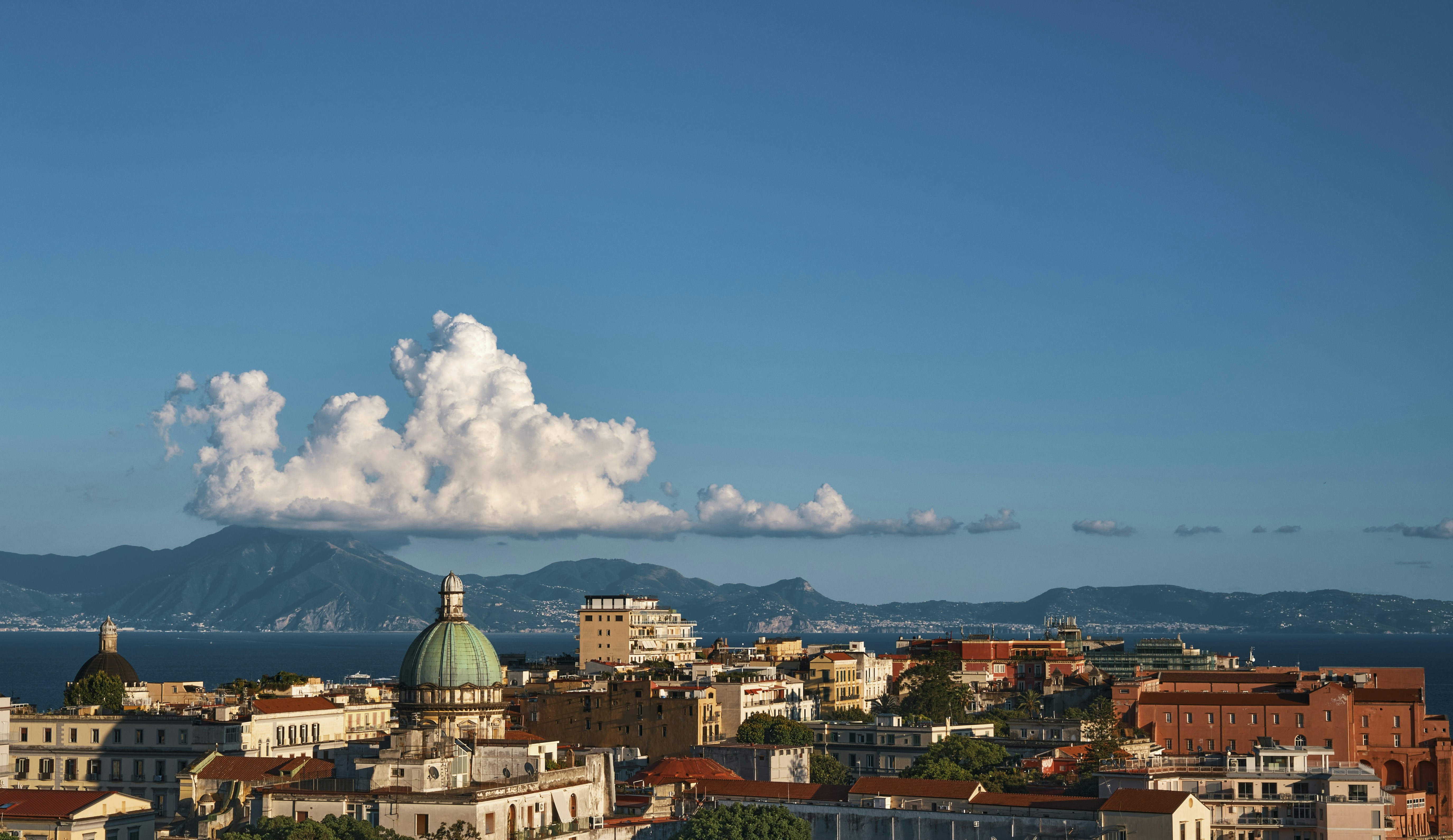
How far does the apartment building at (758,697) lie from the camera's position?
164 meters

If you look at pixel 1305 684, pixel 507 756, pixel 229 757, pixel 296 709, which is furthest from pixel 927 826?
pixel 1305 684

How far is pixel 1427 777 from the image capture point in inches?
5468

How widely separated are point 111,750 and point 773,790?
50.5 m

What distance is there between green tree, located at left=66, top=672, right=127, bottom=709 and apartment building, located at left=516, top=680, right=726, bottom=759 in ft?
115

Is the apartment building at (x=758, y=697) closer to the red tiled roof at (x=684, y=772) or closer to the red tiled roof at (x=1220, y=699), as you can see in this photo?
the red tiled roof at (x=1220, y=699)

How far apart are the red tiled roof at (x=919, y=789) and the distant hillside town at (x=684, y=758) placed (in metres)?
0.24

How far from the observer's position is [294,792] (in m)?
93.7

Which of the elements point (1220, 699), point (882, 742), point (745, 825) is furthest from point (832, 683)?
point (745, 825)

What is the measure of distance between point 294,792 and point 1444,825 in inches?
3653

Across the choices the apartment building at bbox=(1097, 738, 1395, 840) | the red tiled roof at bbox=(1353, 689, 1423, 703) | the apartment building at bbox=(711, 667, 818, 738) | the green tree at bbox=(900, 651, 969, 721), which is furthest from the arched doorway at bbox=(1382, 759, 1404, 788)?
the apartment building at bbox=(711, 667, 818, 738)

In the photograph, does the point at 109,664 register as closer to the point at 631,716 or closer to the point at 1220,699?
the point at 631,716

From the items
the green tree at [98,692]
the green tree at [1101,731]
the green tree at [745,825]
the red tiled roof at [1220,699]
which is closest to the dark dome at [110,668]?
the green tree at [98,692]

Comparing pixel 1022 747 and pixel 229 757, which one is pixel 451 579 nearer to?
pixel 229 757

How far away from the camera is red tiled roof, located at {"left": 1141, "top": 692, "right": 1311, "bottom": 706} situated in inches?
5615
